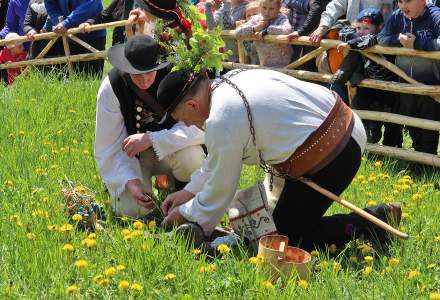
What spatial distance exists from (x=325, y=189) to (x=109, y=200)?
59.6 inches

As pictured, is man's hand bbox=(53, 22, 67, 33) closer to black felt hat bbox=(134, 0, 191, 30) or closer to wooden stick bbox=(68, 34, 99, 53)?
wooden stick bbox=(68, 34, 99, 53)

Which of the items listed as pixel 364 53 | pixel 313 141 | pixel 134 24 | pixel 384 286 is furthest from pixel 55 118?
pixel 384 286

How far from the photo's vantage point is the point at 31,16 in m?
10.8

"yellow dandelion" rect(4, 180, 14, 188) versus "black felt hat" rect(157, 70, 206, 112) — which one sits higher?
"black felt hat" rect(157, 70, 206, 112)

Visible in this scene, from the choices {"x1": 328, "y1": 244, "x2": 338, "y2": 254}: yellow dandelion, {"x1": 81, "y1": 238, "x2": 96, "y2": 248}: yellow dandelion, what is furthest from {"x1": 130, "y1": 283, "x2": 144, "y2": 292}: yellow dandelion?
{"x1": 328, "y1": 244, "x2": 338, "y2": 254}: yellow dandelion

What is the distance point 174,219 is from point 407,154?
2.77m

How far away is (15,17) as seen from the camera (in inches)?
445

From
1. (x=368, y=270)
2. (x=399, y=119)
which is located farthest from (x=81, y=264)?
(x=399, y=119)

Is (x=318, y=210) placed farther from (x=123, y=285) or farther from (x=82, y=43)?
(x=82, y=43)

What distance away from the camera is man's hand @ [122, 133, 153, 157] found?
5.05 meters

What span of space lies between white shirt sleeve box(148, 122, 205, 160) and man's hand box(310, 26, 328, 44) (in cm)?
222

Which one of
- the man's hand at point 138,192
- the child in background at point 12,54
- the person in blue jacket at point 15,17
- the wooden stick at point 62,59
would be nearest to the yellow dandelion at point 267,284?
the man's hand at point 138,192

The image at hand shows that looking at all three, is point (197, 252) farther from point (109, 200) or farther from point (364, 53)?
point (364, 53)

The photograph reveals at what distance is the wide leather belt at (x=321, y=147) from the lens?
421 centimetres
